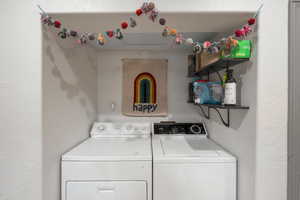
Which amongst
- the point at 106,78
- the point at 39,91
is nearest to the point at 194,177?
the point at 39,91

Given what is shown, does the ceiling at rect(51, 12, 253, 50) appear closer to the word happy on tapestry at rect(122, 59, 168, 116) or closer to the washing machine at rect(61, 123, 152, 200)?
the word happy on tapestry at rect(122, 59, 168, 116)

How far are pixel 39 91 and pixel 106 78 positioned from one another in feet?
3.67

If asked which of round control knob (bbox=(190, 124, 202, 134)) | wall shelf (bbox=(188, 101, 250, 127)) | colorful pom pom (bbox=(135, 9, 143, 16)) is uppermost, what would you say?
colorful pom pom (bbox=(135, 9, 143, 16))

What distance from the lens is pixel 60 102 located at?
128 cm

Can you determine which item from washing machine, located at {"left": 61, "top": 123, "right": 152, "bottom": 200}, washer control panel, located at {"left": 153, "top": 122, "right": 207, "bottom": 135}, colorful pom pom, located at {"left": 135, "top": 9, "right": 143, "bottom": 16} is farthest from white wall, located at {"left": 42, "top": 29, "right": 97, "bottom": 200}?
washer control panel, located at {"left": 153, "top": 122, "right": 207, "bottom": 135}

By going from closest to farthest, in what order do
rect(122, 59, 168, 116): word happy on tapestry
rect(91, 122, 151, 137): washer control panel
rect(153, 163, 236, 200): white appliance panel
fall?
rect(153, 163, 236, 200): white appliance panel < rect(91, 122, 151, 137): washer control panel < rect(122, 59, 168, 116): word happy on tapestry

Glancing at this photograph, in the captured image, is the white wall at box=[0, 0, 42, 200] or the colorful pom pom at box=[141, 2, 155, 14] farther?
the white wall at box=[0, 0, 42, 200]

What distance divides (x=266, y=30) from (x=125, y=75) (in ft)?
5.36

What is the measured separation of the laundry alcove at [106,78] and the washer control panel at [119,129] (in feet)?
0.42

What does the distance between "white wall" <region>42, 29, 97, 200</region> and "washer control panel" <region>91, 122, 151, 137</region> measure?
14 centimetres

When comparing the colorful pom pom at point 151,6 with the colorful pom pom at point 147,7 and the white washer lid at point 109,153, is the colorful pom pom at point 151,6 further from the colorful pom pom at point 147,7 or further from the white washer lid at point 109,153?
the white washer lid at point 109,153

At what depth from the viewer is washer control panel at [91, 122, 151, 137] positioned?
6.15 ft

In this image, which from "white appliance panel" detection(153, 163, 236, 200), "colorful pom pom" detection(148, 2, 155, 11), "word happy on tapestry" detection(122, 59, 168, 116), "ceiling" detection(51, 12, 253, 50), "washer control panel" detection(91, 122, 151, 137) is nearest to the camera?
"colorful pom pom" detection(148, 2, 155, 11)

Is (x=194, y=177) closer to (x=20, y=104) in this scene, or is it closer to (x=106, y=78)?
(x=20, y=104)
